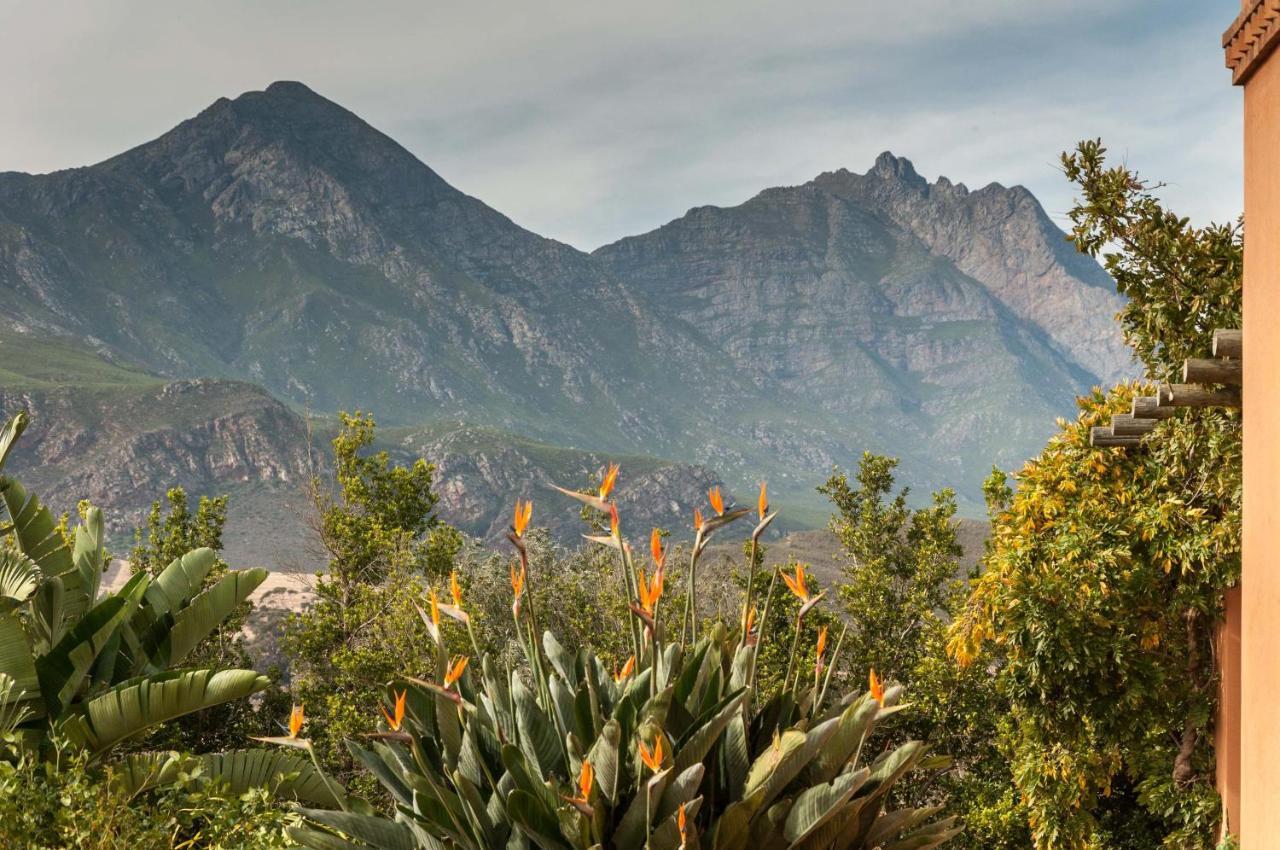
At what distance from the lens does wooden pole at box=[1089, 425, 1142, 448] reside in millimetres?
7332

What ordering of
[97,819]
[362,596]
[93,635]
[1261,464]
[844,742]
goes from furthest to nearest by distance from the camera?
[362,596]
[93,635]
[1261,464]
[97,819]
[844,742]

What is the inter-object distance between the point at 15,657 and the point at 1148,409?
266 inches

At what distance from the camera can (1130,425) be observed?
23.2 feet

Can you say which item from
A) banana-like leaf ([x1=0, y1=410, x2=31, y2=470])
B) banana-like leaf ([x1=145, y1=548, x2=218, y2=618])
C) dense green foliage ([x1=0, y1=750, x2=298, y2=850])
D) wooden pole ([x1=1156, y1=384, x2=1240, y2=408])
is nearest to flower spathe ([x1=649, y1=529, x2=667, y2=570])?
dense green foliage ([x1=0, y1=750, x2=298, y2=850])

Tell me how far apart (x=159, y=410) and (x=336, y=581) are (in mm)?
96611

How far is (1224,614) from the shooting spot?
7438 millimetres

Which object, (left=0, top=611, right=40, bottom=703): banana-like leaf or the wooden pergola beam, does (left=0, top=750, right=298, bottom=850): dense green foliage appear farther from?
the wooden pergola beam

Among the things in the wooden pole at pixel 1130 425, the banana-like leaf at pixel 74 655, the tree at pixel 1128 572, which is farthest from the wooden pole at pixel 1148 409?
the banana-like leaf at pixel 74 655

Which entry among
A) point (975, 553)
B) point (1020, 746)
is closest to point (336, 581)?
point (1020, 746)

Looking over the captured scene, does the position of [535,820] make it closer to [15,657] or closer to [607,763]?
[607,763]

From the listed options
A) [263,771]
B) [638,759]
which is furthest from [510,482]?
[638,759]

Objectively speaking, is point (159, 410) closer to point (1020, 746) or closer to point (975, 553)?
point (975, 553)

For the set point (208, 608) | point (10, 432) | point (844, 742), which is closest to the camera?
point (844, 742)

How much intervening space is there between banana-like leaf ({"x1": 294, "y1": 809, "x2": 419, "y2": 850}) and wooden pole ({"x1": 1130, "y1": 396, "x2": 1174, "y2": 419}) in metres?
4.71
